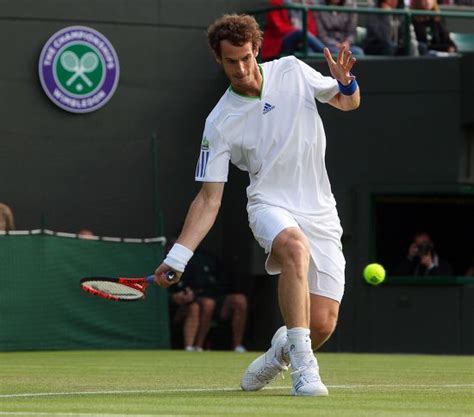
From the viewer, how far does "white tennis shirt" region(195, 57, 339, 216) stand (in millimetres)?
7996

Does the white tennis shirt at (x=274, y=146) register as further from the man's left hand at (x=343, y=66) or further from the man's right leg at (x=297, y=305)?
the man's right leg at (x=297, y=305)

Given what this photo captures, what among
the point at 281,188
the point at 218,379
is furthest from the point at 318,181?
the point at 218,379

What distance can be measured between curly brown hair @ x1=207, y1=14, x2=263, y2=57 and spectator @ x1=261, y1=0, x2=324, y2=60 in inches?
393

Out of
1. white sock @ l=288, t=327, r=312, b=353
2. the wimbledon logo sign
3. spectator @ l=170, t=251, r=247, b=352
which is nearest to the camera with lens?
spectator @ l=170, t=251, r=247, b=352

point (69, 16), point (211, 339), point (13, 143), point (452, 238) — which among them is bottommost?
point (211, 339)

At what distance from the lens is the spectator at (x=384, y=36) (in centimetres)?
1853

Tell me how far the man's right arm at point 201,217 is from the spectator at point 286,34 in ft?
33.1

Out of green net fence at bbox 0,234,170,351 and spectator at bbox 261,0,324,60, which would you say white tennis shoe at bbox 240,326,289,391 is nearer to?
green net fence at bbox 0,234,170,351

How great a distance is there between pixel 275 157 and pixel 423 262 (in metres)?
10.2

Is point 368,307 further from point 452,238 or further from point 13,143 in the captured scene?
point 13,143

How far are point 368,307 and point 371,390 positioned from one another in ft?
31.5

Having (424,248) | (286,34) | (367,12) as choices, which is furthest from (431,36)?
(424,248)

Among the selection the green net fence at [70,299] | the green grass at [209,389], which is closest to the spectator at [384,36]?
the green net fence at [70,299]

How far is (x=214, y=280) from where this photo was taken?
58.6ft
